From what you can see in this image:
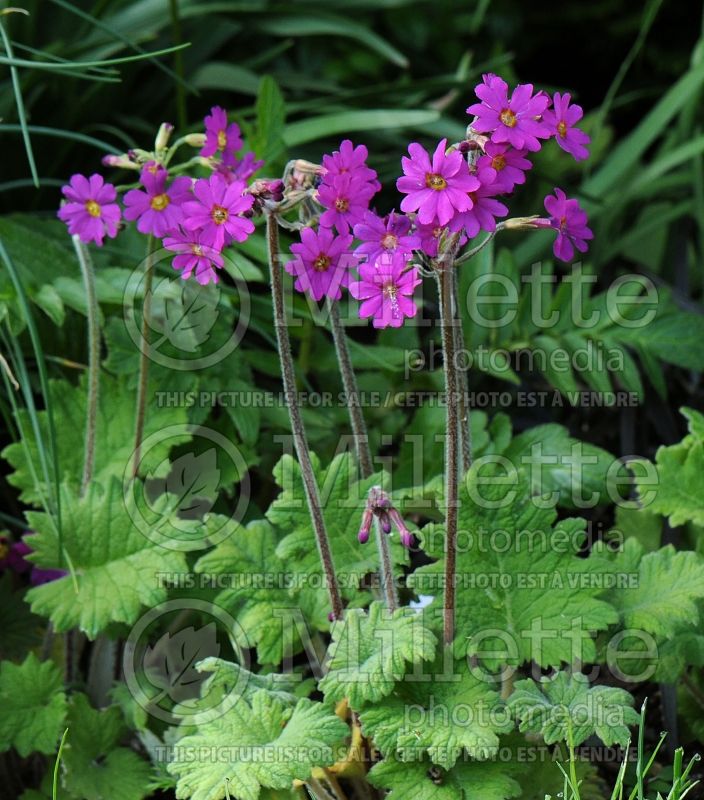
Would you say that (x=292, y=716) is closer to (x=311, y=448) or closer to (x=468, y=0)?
(x=311, y=448)

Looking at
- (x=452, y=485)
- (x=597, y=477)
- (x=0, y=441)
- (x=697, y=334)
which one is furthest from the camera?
(x=0, y=441)

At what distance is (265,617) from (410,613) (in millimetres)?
278

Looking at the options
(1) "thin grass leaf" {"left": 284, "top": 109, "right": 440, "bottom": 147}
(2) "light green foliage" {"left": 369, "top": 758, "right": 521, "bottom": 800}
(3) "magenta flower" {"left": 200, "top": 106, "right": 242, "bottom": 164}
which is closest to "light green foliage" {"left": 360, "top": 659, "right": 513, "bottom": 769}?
(2) "light green foliage" {"left": 369, "top": 758, "right": 521, "bottom": 800}

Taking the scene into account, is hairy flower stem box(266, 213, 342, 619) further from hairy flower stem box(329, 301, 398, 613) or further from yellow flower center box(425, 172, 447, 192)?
yellow flower center box(425, 172, 447, 192)

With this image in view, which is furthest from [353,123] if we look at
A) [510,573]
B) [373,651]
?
[373,651]

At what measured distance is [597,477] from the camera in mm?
2164

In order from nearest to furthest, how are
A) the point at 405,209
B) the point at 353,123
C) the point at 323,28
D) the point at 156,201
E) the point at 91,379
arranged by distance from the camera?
the point at 405,209, the point at 156,201, the point at 91,379, the point at 353,123, the point at 323,28

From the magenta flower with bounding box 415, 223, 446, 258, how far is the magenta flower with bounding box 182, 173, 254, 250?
256 mm

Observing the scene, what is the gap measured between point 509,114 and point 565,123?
0.43 feet

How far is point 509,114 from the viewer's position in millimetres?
1430

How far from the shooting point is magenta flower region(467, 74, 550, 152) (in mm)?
1417

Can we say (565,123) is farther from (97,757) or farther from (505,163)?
(97,757)

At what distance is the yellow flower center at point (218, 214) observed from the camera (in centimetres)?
158

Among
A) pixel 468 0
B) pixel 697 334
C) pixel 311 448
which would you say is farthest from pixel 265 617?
pixel 468 0
